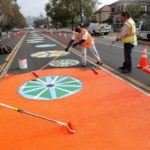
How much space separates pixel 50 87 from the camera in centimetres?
802

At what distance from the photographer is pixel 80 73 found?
979cm

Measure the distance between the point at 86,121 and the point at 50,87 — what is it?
2.81 meters

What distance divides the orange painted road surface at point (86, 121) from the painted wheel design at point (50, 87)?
0.80 ft

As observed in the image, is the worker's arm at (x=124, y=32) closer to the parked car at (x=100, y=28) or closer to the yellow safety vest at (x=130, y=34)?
the yellow safety vest at (x=130, y=34)

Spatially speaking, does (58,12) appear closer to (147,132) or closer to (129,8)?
(129,8)

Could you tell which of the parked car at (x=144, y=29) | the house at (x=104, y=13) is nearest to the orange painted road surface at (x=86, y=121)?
the parked car at (x=144, y=29)

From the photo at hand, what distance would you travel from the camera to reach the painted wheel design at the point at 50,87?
23.8 ft

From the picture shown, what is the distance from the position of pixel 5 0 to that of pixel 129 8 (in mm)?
29218

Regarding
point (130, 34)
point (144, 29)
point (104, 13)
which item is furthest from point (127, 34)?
point (104, 13)

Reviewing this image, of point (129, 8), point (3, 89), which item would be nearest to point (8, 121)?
point (3, 89)

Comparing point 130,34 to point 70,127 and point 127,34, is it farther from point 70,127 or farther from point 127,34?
point 70,127

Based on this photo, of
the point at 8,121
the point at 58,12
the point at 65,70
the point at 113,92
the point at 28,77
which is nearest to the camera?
the point at 8,121

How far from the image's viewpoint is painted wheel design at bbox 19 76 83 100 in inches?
286

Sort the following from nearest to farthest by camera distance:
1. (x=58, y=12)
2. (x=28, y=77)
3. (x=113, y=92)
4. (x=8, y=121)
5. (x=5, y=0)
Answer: (x=8, y=121), (x=113, y=92), (x=28, y=77), (x=5, y=0), (x=58, y=12)
